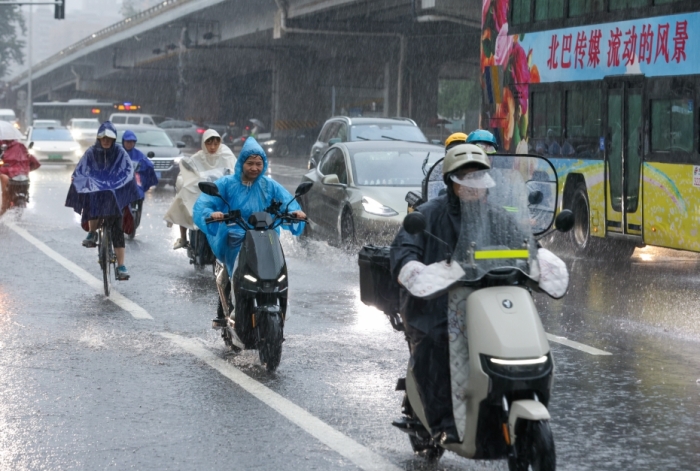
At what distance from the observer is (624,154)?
49.5 ft

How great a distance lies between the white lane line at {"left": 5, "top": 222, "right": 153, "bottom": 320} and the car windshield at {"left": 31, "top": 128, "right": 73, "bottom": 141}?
24.8m

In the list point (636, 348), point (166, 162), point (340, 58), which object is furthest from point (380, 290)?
point (340, 58)

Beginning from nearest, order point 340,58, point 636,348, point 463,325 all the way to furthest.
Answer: point 463,325, point 636,348, point 340,58

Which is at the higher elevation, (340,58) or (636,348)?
(340,58)

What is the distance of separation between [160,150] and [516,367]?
84.0ft

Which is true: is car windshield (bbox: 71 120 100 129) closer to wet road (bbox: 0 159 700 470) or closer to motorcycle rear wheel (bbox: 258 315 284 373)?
wet road (bbox: 0 159 700 470)

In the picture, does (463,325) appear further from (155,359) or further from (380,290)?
(155,359)

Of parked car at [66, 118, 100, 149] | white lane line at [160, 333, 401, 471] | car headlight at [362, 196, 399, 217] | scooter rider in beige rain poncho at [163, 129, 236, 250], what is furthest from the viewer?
parked car at [66, 118, 100, 149]

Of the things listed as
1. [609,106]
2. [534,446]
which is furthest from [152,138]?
[534,446]

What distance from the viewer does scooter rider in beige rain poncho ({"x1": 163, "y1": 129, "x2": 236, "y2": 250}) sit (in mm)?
13344

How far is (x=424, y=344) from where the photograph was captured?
528 cm

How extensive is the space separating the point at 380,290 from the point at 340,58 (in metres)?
54.4

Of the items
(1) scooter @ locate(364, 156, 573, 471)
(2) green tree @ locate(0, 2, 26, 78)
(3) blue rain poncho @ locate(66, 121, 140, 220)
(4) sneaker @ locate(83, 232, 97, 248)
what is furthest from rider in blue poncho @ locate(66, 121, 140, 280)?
(2) green tree @ locate(0, 2, 26, 78)

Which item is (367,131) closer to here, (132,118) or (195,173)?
(195,173)
